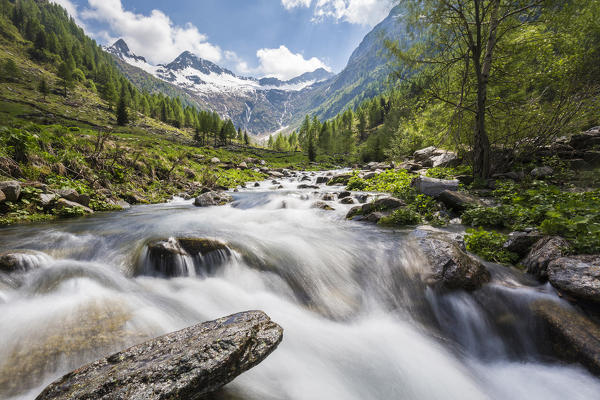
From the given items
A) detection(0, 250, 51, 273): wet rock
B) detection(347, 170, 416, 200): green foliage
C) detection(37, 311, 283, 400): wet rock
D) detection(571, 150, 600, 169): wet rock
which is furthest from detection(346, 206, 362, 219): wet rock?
detection(571, 150, 600, 169): wet rock

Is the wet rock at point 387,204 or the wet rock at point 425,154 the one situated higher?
the wet rock at point 425,154

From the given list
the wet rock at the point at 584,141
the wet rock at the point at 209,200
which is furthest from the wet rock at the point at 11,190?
the wet rock at the point at 584,141

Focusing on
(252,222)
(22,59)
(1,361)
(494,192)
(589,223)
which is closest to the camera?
(1,361)

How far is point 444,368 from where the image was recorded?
3.32 m

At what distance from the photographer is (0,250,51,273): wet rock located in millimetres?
4199

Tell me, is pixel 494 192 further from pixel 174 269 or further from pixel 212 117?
pixel 212 117

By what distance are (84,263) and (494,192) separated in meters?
12.3

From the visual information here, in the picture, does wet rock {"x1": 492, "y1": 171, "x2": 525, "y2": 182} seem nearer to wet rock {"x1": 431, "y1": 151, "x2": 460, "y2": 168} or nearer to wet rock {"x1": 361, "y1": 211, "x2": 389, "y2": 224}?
wet rock {"x1": 431, "y1": 151, "x2": 460, "y2": 168}

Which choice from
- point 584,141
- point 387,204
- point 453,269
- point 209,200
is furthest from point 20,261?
point 584,141

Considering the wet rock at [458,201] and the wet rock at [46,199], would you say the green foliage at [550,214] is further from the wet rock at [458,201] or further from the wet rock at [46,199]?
the wet rock at [46,199]

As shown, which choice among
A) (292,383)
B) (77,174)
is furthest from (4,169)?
(292,383)

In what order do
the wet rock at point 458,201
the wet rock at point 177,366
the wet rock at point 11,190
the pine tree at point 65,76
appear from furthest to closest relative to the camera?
the pine tree at point 65,76
the wet rock at point 458,201
the wet rock at point 11,190
the wet rock at point 177,366

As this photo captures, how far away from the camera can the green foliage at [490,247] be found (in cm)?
479

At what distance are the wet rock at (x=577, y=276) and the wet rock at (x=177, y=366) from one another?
4.14 meters
